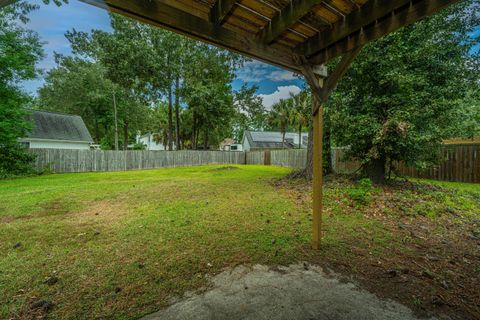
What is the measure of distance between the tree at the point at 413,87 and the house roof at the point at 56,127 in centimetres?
2025

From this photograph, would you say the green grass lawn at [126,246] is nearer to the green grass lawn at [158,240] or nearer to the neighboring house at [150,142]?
the green grass lawn at [158,240]

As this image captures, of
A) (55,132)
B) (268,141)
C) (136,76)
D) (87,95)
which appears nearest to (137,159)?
(136,76)

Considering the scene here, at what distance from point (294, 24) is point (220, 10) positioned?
82 cm

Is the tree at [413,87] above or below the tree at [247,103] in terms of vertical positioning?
below

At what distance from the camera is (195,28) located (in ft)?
6.68

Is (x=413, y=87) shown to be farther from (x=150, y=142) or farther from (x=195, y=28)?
(x=150, y=142)

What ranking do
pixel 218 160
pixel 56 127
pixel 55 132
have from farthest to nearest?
pixel 218 160, pixel 56 127, pixel 55 132

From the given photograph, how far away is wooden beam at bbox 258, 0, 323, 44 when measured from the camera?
2004mm

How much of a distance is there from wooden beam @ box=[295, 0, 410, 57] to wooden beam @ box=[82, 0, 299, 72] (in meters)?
0.25

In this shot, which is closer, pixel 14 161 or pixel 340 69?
pixel 340 69

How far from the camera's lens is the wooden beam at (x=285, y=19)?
2004mm

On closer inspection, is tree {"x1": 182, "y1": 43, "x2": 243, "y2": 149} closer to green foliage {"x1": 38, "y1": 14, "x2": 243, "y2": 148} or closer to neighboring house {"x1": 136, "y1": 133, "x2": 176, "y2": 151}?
green foliage {"x1": 38, "y1": 14, "x2": 243, "y2": 148}

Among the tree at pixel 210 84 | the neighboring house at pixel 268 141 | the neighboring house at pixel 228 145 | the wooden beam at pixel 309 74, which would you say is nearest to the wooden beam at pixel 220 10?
the wooden beam at pixel 309 74

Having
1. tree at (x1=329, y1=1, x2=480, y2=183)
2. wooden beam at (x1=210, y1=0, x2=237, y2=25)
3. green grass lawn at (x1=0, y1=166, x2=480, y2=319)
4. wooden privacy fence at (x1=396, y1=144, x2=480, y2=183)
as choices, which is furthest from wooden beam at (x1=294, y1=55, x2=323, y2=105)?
wooden privacy fence at (x1=396, y1=144, x2=480, y2=183)
